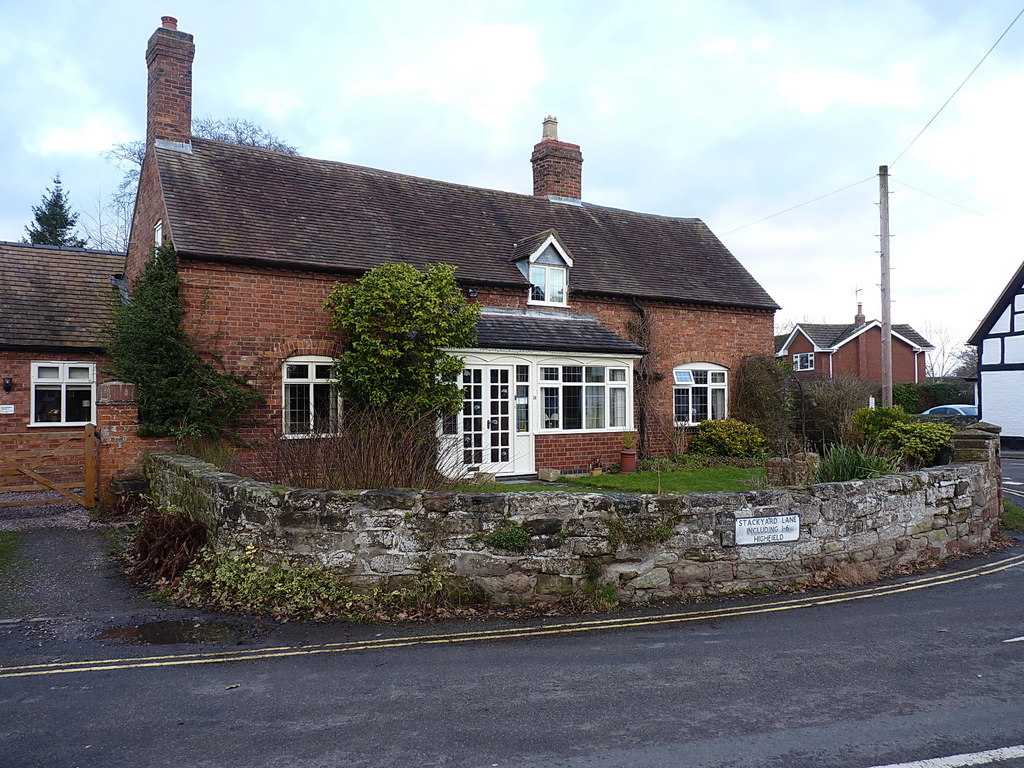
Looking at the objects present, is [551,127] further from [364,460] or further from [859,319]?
[859,319]

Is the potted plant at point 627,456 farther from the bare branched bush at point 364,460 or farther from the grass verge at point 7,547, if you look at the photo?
the grass verge at point 7,547

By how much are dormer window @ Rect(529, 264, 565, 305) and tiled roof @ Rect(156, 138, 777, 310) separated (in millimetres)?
421

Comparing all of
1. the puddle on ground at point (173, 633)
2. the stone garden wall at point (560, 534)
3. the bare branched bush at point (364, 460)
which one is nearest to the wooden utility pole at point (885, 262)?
the stone garden wall at point (560, 534)

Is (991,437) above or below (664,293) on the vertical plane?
below

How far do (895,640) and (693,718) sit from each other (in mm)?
2708

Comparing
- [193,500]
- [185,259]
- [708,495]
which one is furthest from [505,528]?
[185,259]

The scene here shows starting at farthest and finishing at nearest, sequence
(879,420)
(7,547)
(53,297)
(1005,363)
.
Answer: (1005,363), (53,297), (879,420), (7,547)

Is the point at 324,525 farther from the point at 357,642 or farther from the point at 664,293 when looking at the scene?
the point at 664,293

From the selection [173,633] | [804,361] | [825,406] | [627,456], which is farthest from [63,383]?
[804,361]

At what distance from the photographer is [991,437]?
1155cm

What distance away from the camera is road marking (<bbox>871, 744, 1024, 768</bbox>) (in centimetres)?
405

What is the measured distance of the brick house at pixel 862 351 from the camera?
1773 inches

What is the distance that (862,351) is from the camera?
148ft

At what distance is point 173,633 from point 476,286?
11.9m
